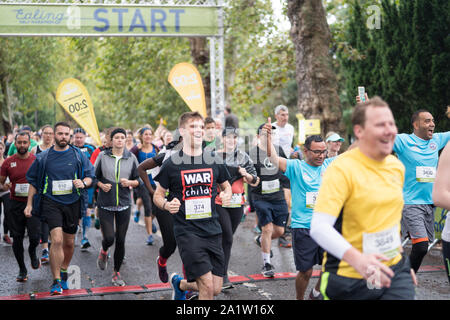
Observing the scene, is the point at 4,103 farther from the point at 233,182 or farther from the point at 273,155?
the point at 273,155

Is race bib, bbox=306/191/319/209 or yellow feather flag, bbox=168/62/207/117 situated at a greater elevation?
yellow feather flag, bbox=168/62/207/117

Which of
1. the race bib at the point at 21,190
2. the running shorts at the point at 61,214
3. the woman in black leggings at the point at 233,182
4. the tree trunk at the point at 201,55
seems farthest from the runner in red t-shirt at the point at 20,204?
the tree trunk at the point at 201,55

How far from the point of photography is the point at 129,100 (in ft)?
84.2

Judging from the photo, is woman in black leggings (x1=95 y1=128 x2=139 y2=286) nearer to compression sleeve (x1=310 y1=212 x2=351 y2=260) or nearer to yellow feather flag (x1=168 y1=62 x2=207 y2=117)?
yellow feather flag (x1=168 y1=62 x2=207 y2=117)

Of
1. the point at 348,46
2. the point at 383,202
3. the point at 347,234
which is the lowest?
the point at 347,234

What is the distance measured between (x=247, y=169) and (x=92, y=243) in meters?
4.54

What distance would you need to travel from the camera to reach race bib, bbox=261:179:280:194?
24.9 ft

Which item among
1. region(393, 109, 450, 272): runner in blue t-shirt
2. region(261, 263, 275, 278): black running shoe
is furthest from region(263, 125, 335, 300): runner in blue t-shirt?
region(261, 263, 275, 278): black running shoe

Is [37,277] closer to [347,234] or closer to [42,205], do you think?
[42,205]

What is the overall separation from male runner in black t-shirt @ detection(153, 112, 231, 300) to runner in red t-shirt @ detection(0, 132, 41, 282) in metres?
3.23

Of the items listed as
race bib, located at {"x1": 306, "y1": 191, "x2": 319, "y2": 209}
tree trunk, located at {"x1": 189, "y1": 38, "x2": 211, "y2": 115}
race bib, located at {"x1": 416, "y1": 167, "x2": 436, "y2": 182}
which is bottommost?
race bib, located at {"x1": 306, "y1": 191, "x2": 319, "y2": 209}

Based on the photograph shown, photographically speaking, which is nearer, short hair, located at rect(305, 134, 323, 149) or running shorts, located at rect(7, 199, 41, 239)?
short hair, located at rect(305, 134, 323, 149)

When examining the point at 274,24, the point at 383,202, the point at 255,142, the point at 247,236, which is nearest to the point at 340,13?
the point at 274,24

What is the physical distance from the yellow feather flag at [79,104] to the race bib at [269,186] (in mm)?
3203
